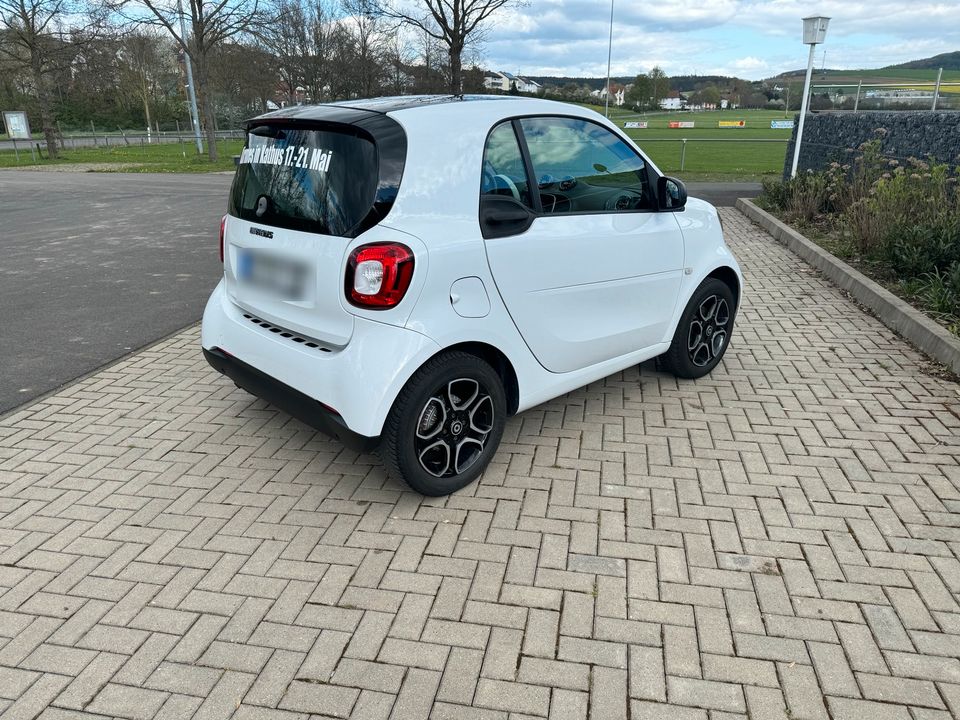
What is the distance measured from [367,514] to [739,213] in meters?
11.9

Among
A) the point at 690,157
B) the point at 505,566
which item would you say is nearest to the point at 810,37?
the point at 505,566

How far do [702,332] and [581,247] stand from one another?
157 cm

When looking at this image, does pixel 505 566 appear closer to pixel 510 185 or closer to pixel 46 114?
pixel 510 185

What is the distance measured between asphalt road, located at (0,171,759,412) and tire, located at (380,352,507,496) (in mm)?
2956

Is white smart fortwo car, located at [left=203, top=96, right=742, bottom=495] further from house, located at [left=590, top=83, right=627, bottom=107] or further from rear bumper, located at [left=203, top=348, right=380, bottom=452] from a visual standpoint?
house, located at [left=590, top=83, right=627, bottom=107]

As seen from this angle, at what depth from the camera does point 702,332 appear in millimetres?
4699

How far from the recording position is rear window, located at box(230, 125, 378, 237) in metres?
2.92

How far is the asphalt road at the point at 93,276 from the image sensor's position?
5320 millimetres

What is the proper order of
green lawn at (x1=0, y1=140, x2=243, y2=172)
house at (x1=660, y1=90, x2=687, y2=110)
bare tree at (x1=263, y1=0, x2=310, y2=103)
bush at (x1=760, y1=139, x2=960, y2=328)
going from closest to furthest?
bush at (x1=760, y1=139, x2=960, y2=328) < green lawn at (x1=0, y1=140, x2=243, y2=172) < bare tree at (x1=263, y1=0, x2=310, y2=103) < house at (x1=660, y1=90, x2=687, y2=110)

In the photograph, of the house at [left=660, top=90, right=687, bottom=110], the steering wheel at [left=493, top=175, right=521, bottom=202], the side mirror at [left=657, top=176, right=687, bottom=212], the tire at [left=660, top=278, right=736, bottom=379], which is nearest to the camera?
the steering wheel at [left=493, top=175, right=521, bottom=202]

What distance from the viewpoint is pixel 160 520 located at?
3.15 metres

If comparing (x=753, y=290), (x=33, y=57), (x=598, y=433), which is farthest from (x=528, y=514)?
(x=33, y=57)

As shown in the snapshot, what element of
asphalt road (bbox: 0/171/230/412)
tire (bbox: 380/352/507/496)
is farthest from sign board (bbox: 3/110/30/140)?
tire (bbox: 380/352/507/496)

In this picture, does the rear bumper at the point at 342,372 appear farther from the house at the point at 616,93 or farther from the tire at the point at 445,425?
the house at the point at 616,93
